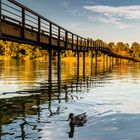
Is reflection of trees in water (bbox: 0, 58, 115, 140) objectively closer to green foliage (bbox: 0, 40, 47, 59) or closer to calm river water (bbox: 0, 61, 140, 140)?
calm river water (bbox: 0, 61, 140, 140)

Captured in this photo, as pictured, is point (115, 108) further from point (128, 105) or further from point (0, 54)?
point (0, 54)

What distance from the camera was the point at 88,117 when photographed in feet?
59.5

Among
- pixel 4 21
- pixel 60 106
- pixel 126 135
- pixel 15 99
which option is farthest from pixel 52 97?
pixel 126 135

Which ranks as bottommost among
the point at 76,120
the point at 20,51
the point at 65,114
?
the point at 65,114

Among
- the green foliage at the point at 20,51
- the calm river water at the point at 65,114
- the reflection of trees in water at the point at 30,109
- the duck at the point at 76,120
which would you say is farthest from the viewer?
the green foliage at the point at 20,51

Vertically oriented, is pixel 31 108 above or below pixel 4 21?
below

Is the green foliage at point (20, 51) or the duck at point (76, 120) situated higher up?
the green foliage at point (20, 51)

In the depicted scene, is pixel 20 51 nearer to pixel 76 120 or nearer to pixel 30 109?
pixel 30 109

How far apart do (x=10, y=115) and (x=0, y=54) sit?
165 metres

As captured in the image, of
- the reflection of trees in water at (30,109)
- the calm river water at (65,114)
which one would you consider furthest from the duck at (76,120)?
the reflection of trees in water at (30,109)

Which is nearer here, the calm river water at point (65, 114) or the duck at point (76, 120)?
the calm river water at point (65, 114)

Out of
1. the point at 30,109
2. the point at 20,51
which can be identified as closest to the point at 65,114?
the point at 30,109

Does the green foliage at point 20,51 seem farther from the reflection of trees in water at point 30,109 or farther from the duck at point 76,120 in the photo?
the duck at point 76,120

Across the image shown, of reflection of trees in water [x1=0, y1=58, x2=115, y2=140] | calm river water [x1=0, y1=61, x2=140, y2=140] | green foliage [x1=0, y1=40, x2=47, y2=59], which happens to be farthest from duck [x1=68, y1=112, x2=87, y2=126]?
green foliage [x1=0, y1=40, x2=47, y2=59]
